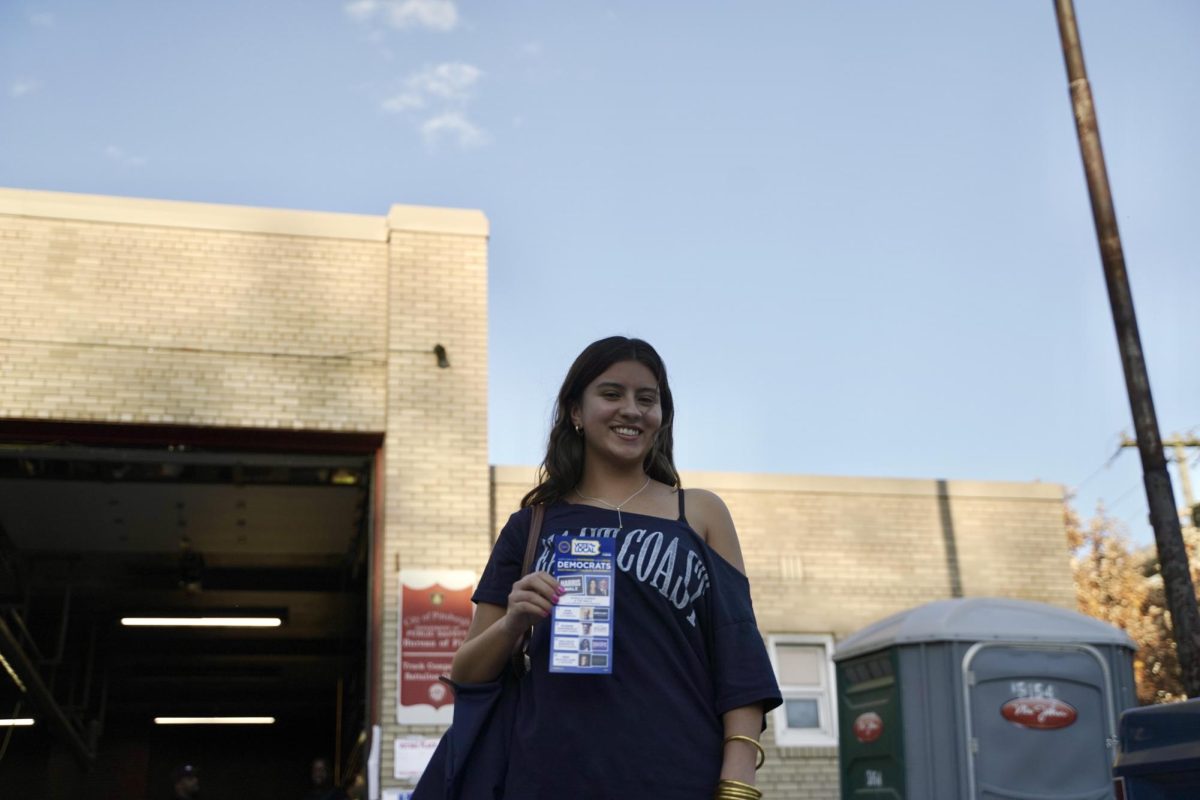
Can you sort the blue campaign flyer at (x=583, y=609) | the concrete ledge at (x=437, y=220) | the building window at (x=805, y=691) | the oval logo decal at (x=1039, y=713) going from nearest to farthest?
the blue campaign flyer at (x=583, y=609), the oval logo decal at (x=1039, y=713), the concrete ledge at (x=437, y=220), the building window at (x=805, y=691)

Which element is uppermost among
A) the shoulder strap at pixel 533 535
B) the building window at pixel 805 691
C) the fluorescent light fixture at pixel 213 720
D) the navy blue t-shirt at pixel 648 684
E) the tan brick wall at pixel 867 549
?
the tan brick wall at pixel 867 549

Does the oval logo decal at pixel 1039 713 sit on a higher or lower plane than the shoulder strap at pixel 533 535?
higher

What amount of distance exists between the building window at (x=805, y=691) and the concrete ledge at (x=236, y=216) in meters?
6.25

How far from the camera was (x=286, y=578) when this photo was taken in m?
21.3

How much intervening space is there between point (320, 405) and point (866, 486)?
23.1ft

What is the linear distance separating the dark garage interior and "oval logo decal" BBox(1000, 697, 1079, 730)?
6268 mm

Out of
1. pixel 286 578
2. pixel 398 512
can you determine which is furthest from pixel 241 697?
pixel 398 512

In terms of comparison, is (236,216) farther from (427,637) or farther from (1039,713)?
(1039,713)

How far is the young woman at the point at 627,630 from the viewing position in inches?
97.5

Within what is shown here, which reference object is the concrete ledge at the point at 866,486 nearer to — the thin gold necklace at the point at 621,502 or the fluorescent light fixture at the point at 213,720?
the thin gold necklace at the point at 621,502

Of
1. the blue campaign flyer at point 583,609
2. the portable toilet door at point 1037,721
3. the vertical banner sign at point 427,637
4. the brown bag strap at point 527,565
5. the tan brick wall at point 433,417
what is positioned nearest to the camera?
the blue campaign flyer at point 583,609

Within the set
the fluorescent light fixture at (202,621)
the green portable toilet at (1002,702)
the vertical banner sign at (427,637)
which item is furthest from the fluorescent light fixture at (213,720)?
the green portable toilet at (1002,702)

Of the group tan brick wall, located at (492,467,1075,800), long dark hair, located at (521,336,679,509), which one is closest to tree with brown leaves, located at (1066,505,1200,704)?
tan brick wall, located at (492,467,1075,800)

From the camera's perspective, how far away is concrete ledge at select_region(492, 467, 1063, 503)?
639 inches
